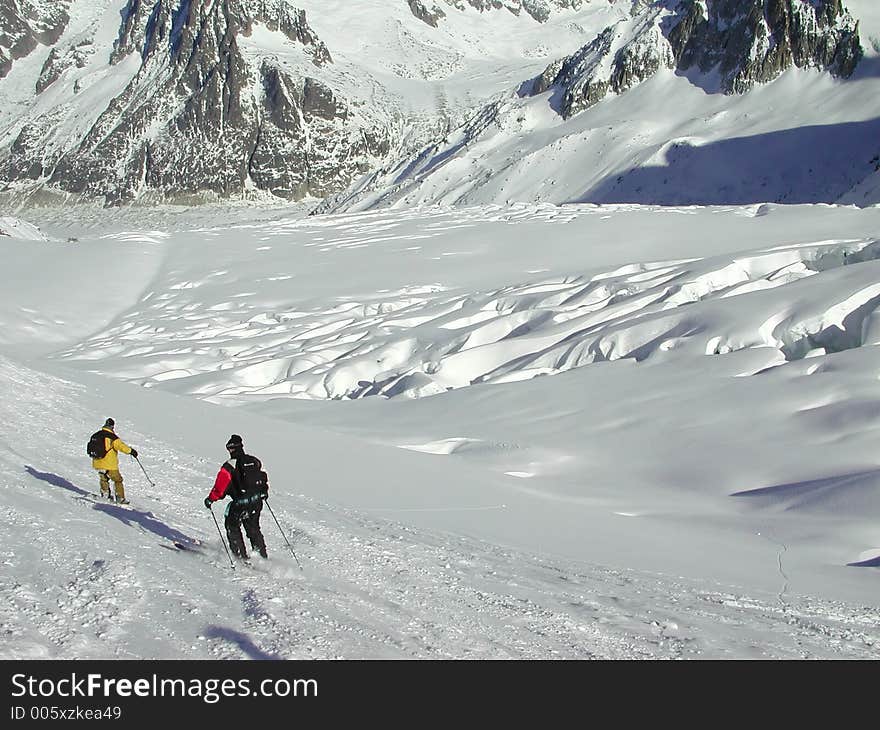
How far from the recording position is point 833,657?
515 centimetres

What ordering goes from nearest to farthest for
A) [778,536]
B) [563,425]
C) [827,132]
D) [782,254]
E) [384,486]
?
[778,536] → [384,486] → [563,425] → [782,254] → [827,132]

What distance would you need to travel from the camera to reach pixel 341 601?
18.1 feet

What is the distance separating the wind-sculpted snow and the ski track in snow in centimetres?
662

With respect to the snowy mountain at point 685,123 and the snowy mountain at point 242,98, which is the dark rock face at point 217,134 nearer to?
the snowy mountain at point 242,98

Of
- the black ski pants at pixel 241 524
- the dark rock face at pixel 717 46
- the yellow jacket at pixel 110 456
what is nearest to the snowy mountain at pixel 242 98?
the dark rock face at pixel 717 46

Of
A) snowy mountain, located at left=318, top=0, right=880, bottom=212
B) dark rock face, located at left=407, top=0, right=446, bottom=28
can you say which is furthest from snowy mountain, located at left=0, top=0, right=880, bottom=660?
dark rock face, located at left=407, top=0, right=446, bottom=28

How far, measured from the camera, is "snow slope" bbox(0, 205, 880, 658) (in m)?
5.24

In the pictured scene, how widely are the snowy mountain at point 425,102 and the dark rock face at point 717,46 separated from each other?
211 millimetres

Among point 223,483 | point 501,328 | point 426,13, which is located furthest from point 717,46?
point 426,13

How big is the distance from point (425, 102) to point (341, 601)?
15171cm

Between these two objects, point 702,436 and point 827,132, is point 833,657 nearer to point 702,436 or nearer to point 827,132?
point 702,436

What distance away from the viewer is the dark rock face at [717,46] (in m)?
70.2
